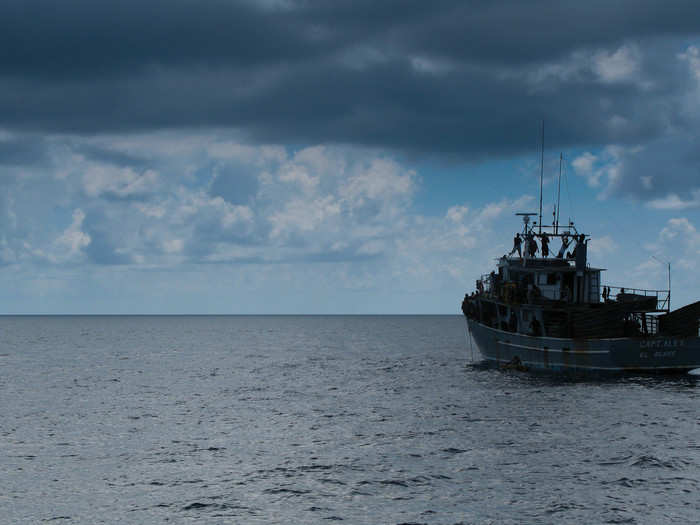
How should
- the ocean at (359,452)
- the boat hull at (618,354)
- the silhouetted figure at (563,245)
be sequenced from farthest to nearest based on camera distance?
the silhouetted figure at (563,245) → the boat hull at (618,354) → the ocean at (359,452)

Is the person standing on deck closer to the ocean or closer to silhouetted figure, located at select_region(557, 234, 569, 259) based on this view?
silhouetted figure, located at select_region(557, 234, 569, 259)

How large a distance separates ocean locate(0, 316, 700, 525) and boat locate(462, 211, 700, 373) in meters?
1.71

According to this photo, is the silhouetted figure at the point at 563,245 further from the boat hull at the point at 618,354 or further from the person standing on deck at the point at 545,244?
the boat hull at the point at 618,354

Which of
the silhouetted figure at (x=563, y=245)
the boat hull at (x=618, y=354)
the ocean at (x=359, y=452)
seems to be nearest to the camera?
the ocean at (x=359, y=452)

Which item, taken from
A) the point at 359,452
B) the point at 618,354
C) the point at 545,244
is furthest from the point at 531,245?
the point at 359,452

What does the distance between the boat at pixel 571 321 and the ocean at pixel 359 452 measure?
67.5 inches

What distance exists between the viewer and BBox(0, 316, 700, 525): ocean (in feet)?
75.7

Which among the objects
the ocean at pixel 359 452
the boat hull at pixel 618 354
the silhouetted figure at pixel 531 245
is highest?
the silhouetted figure at pixel 531 245

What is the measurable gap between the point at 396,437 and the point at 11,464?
16508 mm

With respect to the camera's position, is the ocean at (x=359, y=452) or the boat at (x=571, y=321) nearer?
the ocean at (x=359, y=452)

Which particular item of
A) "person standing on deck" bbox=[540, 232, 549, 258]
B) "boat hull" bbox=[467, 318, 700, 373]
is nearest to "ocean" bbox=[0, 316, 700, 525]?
"boat hull" bbox=[467, 318, 700, 373]

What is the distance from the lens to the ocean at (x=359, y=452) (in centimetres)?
2306

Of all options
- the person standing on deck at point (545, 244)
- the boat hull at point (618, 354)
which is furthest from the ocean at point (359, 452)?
the person standing on deck at point (545, 244)

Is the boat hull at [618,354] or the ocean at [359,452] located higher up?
the boat hull at [618,354]
